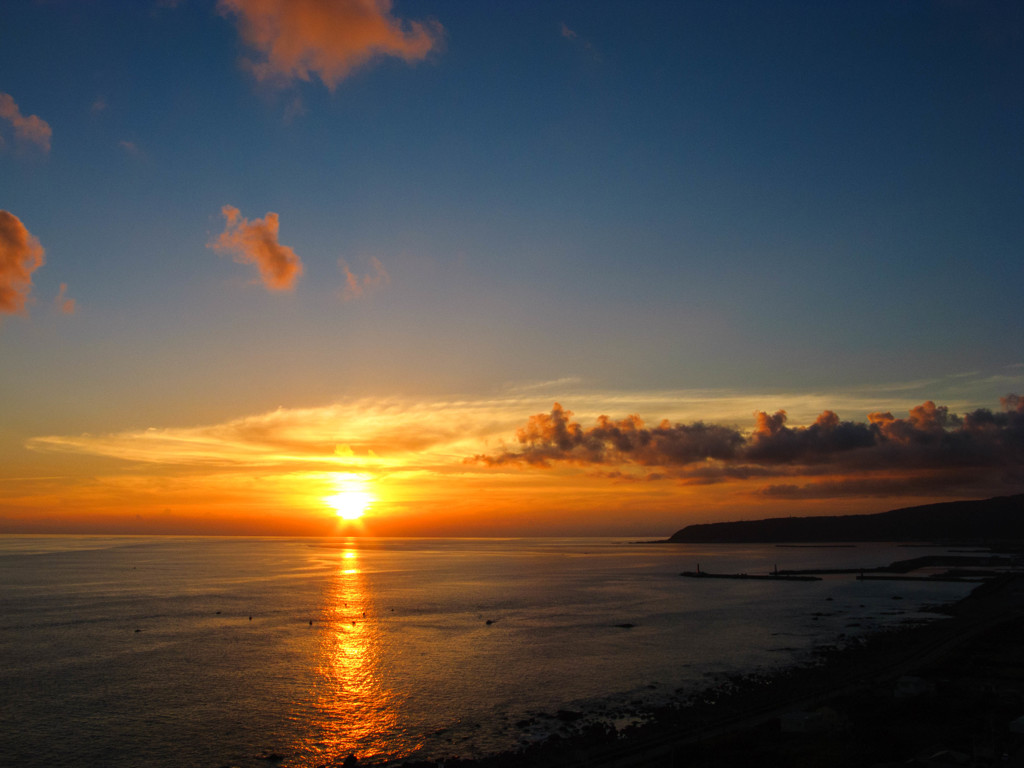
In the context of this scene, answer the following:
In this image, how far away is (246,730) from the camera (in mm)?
39781

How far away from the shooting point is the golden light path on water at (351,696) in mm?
37125

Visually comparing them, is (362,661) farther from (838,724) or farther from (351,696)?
(838,724)

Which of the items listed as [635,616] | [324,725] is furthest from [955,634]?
[324,725]

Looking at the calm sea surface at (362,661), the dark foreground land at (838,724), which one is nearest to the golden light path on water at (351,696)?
the calm sea surface at (362,661)

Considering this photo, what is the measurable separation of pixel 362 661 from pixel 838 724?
41.9m

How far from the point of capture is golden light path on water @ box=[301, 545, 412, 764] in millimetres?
37125

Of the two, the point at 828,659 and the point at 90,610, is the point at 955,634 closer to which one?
the point at 828,659

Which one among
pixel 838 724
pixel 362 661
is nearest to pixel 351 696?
pixel 362 661

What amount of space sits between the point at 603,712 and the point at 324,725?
17787 mm

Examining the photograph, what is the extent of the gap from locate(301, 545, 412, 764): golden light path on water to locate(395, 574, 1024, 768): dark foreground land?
6.65 metres

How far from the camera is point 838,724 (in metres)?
34.2

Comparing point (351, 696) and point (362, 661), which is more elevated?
point (351, 696)

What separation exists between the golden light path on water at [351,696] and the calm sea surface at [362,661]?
20 centimetres

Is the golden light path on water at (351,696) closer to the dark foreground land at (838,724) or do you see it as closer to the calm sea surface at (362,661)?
the calm sea surface at (362,661)
